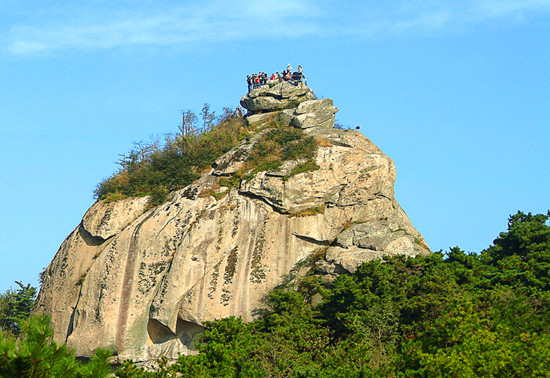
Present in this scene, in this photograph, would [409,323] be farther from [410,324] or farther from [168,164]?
[168,164]

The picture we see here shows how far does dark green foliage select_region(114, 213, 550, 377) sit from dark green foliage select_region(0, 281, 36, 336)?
16467mm

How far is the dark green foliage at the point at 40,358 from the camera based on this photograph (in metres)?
22.3

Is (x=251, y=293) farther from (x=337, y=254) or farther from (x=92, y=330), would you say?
(x=92, y=330)

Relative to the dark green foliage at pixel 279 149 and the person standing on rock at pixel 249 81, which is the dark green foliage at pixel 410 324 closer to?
the dark green foliage at pixel 279 149

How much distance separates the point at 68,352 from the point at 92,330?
16901 millimetres

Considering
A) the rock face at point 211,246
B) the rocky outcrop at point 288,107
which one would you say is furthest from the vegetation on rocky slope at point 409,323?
the rocky outcrop at point 288,107

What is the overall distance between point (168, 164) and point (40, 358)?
24237mm

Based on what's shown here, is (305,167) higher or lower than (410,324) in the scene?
higher

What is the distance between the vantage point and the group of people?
51.4m

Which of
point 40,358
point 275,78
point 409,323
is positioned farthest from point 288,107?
point 40,358

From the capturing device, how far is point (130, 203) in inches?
1747

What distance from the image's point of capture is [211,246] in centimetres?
4122

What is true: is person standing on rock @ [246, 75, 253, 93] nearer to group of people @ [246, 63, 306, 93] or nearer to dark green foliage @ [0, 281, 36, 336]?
group of people @ [246, 63, 306, 93]

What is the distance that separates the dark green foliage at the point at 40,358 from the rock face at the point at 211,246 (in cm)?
1567
